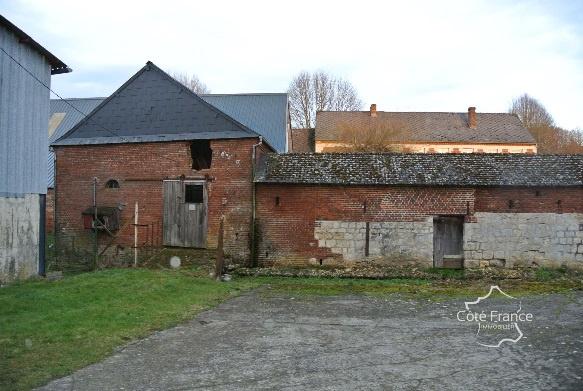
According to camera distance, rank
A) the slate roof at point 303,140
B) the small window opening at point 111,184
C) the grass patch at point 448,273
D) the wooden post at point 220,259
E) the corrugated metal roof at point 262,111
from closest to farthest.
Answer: the wooden post at point 220,259 < the grass patch at point 448,273 < the small window opening at point 111,184 < the corrugated metal roof at point 262,111 < the slate roof at point 303,140

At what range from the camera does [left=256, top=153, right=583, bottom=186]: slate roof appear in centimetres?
1609

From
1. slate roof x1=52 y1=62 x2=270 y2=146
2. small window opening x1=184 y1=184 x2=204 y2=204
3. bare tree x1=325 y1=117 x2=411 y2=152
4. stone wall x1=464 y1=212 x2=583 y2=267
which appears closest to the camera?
stone wall x1=464 y1=212 x2=583 y2=267

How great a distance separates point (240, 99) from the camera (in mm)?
28875

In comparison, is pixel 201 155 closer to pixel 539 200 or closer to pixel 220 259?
pixel 220 259

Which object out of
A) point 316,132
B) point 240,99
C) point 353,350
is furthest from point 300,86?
point 353,350

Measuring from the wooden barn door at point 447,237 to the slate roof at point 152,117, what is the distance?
6872 millimetres

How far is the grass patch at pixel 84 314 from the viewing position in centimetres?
684

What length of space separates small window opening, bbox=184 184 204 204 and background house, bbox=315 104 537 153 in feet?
79.0

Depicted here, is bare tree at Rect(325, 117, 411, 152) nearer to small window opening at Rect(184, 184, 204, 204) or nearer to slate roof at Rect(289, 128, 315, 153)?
slate roof at Rect(289, 128, 315, 153)

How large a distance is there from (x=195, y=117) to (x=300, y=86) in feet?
116

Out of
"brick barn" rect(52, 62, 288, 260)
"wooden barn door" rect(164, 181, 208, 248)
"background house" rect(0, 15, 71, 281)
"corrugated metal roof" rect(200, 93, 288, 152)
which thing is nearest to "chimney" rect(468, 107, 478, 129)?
"corrugated metal roof" rect(200, 93, 288, 152)

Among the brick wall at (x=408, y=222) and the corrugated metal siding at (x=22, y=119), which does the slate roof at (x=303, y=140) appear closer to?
the brick wall at (x=408, y=222)

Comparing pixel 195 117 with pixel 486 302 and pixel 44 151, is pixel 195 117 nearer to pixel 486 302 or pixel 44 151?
pixel 44 151

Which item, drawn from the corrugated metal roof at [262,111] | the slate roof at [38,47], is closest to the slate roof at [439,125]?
the corrugated metal roof at [262,111]
